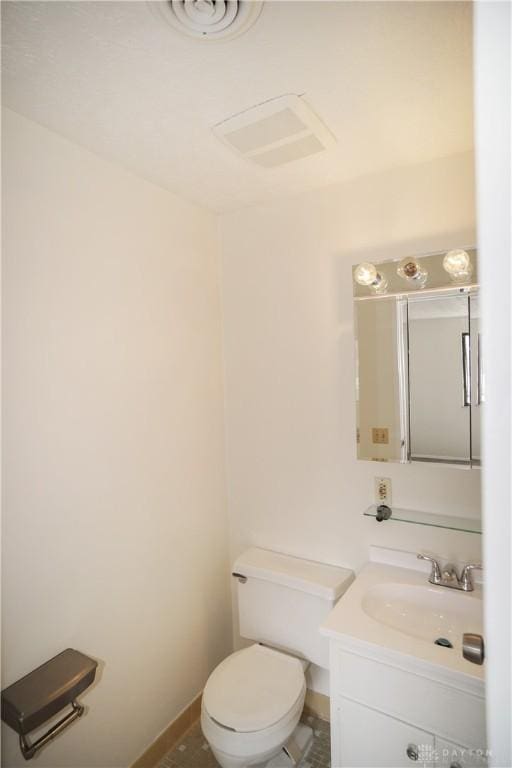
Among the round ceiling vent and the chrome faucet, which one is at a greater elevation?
the round ceiling vent

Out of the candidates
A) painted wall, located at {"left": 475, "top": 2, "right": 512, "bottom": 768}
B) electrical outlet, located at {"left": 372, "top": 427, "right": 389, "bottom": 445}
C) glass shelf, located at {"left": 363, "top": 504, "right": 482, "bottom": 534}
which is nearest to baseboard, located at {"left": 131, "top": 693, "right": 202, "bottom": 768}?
glass shelf, located at {"left": 363, "top": 504, "right": 482, "bottom": 534}

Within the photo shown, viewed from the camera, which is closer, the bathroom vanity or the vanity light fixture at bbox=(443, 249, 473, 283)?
the bathroom vanity

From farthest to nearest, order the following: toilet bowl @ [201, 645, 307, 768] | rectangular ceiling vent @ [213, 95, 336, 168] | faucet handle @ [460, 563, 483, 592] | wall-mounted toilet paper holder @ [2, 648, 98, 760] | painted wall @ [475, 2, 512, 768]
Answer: faucet handle @ [460, 563, 483, 592] < toilet bowl @ [201, 645, 307, 768] < rectangular ceiling vent @ [213, 95, 336, 168] < wall-mounted toilet paper holder @ [2, 648, 98, 760] < painted wall @ [475, 2, 512, 768]

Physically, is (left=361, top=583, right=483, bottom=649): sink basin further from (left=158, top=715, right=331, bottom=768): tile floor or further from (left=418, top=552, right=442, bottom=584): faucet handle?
(left=158, top=715, right=331, bottom=768): tile floor

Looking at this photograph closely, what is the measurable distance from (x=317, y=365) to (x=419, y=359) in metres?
0.45

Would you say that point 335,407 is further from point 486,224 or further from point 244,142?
point 486,224

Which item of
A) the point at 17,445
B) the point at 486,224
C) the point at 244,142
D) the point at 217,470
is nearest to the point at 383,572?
the point at 217,470

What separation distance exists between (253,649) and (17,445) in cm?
135

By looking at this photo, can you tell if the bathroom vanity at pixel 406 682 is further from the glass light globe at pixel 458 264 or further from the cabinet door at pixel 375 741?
the glass light globe at pixel 458 264

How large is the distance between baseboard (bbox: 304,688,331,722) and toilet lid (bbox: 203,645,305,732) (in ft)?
1.12

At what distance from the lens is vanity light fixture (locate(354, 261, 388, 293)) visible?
1.70 metres

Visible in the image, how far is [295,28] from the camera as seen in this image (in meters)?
0.97

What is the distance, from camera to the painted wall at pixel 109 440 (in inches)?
50.3

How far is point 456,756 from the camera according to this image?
1167 millimetres
